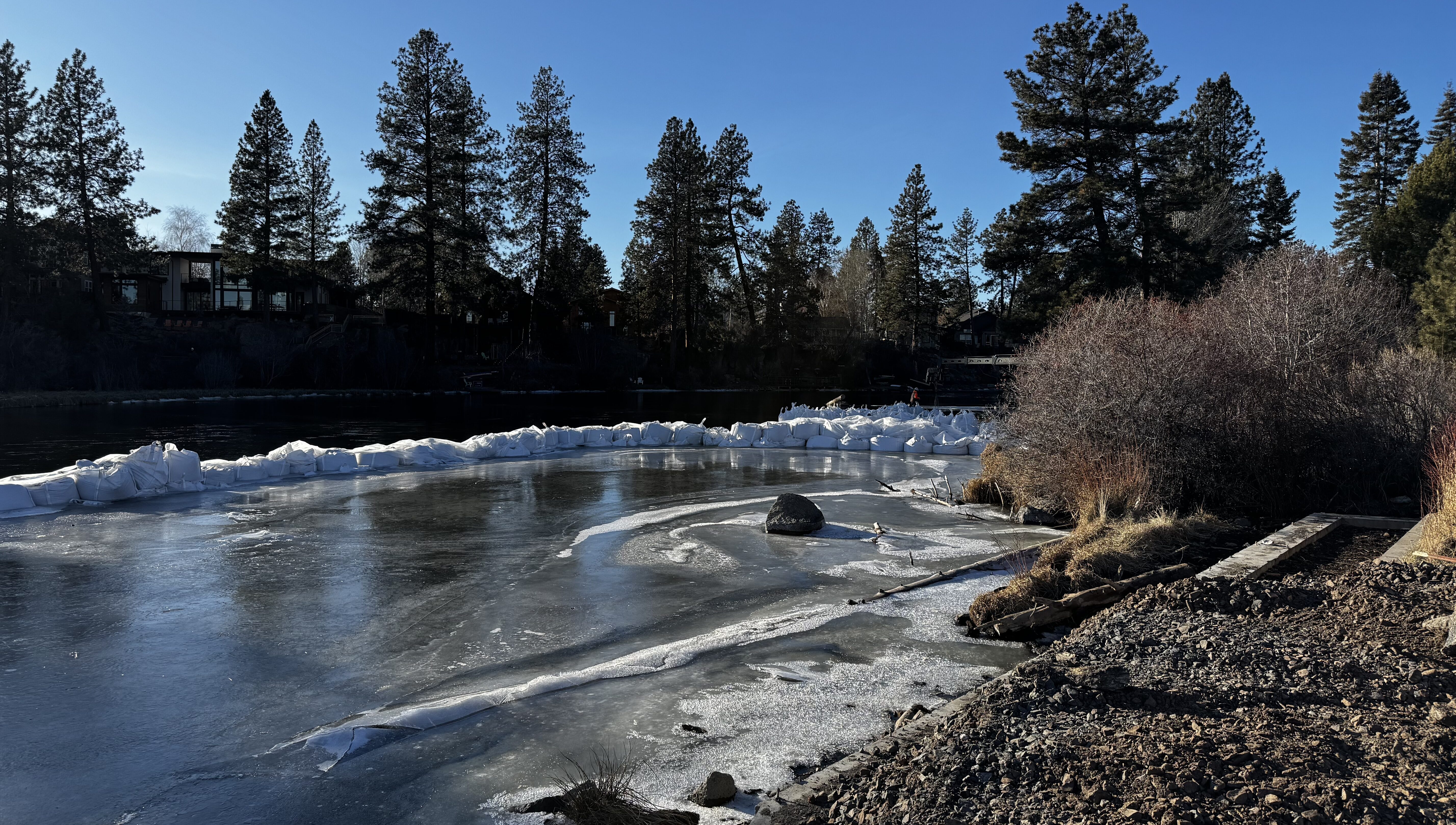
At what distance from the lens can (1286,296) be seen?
50.2 ft

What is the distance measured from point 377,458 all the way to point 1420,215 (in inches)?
1466

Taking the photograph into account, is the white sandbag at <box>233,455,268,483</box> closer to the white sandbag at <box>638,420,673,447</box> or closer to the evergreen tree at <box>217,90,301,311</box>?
the white sandbag at <box>638,420,673,447</box>

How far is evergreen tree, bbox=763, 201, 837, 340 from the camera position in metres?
56.9

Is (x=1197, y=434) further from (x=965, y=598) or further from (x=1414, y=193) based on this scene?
(x=1414, y=193)

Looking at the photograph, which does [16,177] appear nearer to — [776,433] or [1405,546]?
[776,433]

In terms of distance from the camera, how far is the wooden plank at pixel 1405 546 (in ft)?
21.6

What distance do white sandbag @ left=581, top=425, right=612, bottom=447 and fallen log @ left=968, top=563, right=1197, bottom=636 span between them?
12.5m

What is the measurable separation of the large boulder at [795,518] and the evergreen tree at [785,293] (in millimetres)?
48194

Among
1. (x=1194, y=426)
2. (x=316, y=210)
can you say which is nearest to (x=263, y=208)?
(x=316, y=210)

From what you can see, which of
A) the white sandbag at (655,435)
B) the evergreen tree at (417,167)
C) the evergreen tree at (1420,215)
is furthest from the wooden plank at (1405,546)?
the evergreen tree at (417,167)

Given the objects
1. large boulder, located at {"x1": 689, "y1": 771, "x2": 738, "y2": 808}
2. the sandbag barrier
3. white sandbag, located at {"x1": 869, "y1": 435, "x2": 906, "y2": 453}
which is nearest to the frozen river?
Answer: large boulder, located at {"x1": 689, "y1": 771, "x2": 738, "y2": 808}

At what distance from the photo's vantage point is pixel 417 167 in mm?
44688

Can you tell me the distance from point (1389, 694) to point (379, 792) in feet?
14.2

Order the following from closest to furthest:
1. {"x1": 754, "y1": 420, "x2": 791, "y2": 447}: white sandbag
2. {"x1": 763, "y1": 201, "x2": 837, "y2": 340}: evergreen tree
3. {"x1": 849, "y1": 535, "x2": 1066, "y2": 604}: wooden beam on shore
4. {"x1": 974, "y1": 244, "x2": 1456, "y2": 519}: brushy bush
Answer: {"x1": 849, "y1": 535, "x2": 1066, "y2": 604}: wooden beam on shore
{"x1": 974, "y1": 244, "x2": 1456, "y2": 519}: brushy bush
{"x1": 754, "y1": 420, "x2": 791, "y2": 447}: white sandbag
{"x1": 763, "y1": 201, "x2": 837, "y2": 340}: evergreen tree
